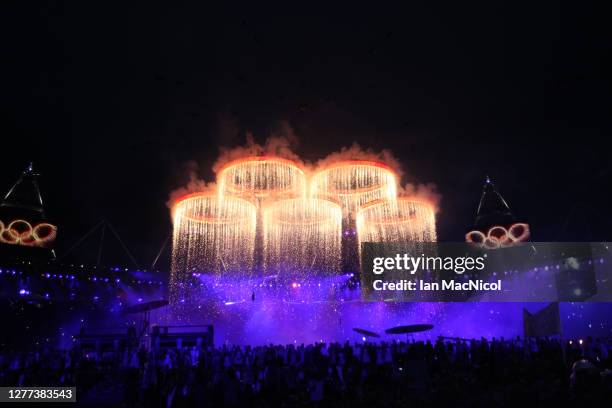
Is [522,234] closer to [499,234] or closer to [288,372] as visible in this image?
[499,234]

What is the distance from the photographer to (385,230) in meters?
16.5

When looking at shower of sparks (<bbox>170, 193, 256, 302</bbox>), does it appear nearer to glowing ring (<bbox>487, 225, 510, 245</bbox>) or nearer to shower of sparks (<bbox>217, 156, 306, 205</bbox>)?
shower of sparks (<bbox>217, 156, 306, 205</bbox>)

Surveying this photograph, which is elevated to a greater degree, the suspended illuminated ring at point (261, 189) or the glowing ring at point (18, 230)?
the suspended illuminated ring at point (261, 189)

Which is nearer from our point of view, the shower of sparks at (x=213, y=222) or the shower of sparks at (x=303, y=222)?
the shower of sparks at (x=303, y=222)

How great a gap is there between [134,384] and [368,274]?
1275cm

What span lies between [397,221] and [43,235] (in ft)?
46.1

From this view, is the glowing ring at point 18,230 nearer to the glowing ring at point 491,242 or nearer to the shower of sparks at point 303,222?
the shower of sparks at point 303,222

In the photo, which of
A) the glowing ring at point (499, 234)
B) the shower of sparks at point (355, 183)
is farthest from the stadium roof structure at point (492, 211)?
the shower of sparks at point (355, 183)

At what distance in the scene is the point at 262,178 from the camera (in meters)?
13.0

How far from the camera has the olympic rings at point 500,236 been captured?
16.9 metres

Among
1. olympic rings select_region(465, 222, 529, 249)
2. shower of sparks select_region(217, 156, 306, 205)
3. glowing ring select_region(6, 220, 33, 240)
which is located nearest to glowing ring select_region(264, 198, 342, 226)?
shower of sparks select_region(217, 156, 306, 205)

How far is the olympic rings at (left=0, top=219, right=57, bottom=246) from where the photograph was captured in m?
17.1

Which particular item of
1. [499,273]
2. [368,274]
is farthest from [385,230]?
[499,273]

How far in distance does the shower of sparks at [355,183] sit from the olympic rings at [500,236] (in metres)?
5.75
